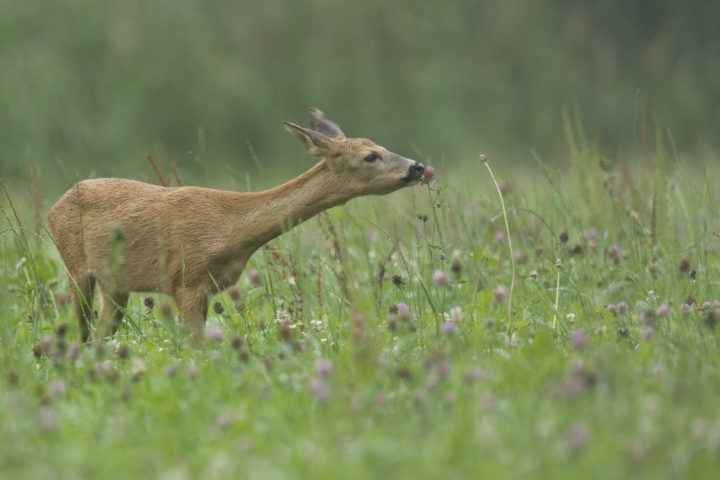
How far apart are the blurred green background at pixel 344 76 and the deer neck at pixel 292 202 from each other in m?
6.70

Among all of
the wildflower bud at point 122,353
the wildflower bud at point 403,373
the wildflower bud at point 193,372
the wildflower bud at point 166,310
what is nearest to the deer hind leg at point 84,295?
the wildflower bud at point 122,353

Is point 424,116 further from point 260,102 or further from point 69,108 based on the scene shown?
point 69,108

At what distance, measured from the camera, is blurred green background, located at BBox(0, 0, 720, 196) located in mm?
12695

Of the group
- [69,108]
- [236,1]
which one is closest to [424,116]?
[236,1]

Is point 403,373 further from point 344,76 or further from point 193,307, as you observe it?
point 344,76

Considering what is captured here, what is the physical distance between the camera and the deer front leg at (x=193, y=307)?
4918 mm

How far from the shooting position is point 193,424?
3230 mm

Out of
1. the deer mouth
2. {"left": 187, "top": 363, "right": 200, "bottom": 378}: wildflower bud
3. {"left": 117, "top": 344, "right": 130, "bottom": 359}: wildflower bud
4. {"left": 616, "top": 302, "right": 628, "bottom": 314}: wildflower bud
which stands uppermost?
the deer mouth

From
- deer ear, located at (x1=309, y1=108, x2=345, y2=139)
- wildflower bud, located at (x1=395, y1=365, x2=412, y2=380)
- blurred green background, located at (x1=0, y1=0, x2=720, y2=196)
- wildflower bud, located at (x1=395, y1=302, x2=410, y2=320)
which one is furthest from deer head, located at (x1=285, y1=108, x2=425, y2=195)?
blurred green background, located at (x1=0, y1=0, x2=720, y2=196)

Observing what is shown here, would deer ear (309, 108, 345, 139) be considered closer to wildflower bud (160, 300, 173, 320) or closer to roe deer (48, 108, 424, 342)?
roe deer (48, 108, 424, 342)

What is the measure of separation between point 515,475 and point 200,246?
2.72m

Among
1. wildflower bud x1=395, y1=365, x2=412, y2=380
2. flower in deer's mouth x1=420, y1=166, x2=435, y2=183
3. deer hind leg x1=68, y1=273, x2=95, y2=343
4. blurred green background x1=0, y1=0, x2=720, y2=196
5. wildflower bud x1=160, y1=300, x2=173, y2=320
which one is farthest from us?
blurred green background x1=0, y1=0, x2=720, y2=196

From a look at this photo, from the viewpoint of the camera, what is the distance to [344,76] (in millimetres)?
14133

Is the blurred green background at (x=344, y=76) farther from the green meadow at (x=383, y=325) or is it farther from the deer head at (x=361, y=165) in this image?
the deer head at (x=361, y=165)
